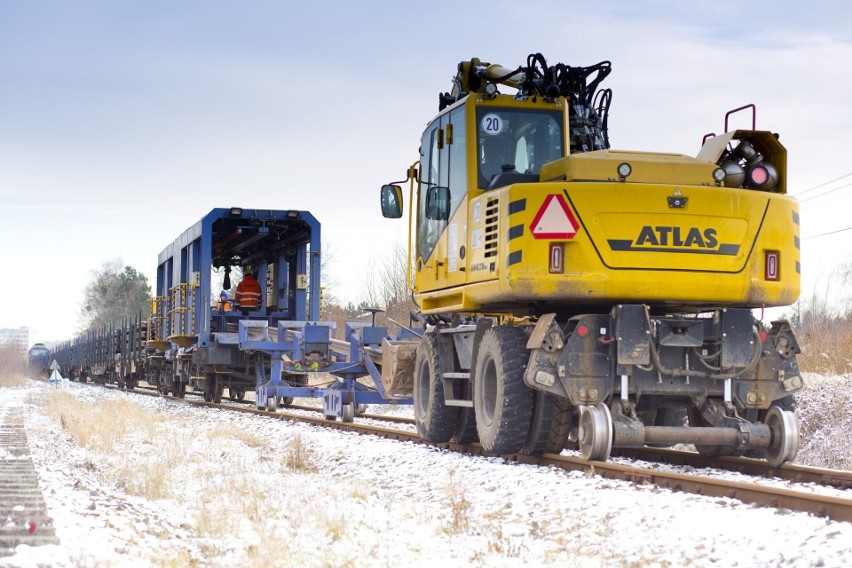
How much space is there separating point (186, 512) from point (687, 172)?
207 inches

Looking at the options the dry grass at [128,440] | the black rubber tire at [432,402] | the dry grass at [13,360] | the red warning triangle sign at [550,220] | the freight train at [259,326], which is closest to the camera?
the dry grass at [128,440]

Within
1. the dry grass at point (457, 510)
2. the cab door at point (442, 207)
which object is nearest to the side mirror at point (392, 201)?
the cab door at point (442, 207)

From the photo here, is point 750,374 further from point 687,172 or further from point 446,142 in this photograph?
point 446,142

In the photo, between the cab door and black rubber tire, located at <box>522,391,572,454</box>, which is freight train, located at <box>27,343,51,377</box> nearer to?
the cab door

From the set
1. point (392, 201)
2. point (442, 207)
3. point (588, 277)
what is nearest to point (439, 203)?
point (442, 207)

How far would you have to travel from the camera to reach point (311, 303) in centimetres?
2258

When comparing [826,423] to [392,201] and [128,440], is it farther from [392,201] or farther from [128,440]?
[128,440]

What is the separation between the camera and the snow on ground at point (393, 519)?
18.1ft

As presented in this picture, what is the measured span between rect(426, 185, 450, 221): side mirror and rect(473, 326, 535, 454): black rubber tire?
1.46 metres

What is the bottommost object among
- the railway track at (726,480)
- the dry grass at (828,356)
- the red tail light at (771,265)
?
the railway track at (726,480)

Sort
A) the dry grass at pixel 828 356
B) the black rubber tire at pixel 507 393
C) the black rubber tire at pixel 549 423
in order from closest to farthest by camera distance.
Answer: the black rubber tire at pixel 507 393 → the black rubber tire at pixel 549 423 → the dry grass at pixel 828 356

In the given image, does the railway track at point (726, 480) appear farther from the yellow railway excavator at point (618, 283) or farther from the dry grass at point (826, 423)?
the dry grass at point (826, 423)

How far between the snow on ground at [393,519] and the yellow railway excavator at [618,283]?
33.2 inches

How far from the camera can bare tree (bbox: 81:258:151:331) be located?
105m
